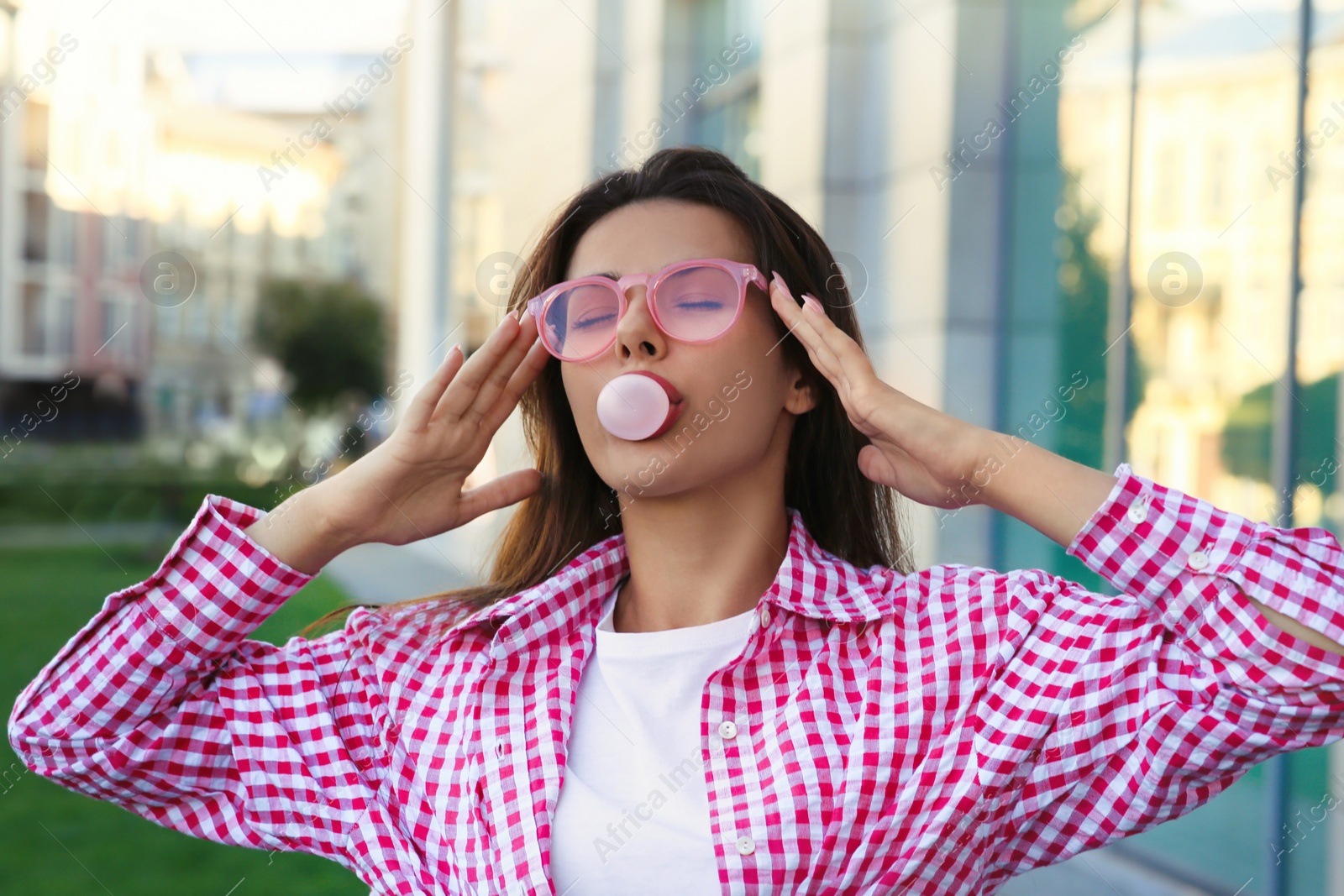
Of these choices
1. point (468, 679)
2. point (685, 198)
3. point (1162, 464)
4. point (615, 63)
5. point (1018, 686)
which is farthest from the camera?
point (615, 63)

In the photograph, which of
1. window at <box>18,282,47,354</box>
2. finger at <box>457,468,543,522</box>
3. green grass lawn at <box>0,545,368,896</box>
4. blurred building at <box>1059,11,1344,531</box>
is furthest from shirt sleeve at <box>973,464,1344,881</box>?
window at <box>18,282,47,354</box>

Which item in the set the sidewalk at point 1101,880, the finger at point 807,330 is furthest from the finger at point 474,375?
the sidewalk at point 1101,880

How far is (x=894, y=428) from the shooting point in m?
1.85

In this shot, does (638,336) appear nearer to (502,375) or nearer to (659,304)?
(659,304)

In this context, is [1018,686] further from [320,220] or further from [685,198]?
[320,220]

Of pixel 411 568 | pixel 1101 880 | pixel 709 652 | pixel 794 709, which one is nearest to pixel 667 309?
pixel 709 652

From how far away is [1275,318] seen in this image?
374 cm

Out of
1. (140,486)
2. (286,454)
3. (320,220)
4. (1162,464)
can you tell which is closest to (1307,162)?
(1162,464)

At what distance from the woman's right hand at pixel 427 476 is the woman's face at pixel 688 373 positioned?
12cm

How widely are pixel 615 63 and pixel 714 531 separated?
738 centimetres

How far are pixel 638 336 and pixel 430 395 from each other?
387mm

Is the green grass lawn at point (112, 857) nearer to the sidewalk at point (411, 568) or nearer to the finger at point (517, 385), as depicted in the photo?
the sidewalk at point (411, 568)

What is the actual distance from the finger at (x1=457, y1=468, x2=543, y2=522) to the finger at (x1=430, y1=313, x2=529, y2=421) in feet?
0.48

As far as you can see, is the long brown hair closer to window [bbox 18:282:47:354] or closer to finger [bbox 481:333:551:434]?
finger [bbox 481:333:551:434]
